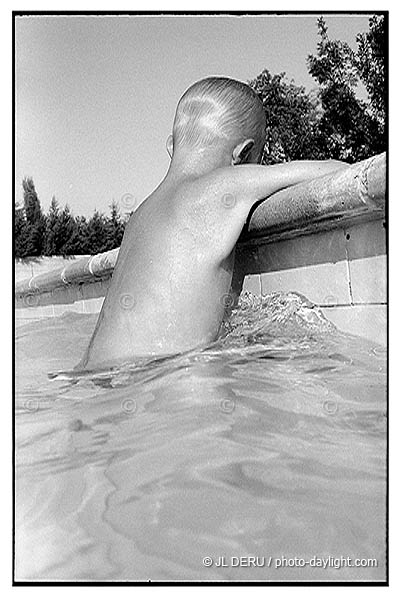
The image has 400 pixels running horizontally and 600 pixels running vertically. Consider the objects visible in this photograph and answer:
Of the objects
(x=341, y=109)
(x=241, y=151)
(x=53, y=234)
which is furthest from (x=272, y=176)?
(x=341, y=109)

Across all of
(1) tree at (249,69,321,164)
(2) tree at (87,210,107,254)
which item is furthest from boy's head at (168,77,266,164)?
(1) tree at (249,69,321,164)

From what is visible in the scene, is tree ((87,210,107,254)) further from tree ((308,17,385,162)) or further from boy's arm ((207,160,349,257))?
tree ((308,17,385,162))

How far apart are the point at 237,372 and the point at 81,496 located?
0.44 metres

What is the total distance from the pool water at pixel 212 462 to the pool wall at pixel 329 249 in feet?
0.17

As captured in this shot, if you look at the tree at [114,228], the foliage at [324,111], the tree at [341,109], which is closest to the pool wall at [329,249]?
the tree at [114,228]

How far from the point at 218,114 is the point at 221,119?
0.01 meters

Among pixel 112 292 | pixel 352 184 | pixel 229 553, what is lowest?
pixel 229 553

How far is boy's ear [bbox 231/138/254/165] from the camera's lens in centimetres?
171

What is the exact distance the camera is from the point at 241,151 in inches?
67.7

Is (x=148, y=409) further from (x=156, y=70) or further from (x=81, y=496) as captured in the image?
(x=156, y=70)

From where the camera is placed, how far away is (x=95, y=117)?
2.43 m

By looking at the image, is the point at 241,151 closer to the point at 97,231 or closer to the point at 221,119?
the point at 221,119

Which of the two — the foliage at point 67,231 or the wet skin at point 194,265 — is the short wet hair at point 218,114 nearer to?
the wet skin at point 194,265
